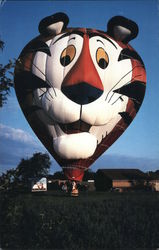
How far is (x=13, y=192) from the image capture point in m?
4.76

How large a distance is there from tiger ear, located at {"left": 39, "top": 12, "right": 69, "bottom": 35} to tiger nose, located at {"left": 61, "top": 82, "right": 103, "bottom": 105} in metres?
2.55

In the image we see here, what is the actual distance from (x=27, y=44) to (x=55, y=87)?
8.92ft

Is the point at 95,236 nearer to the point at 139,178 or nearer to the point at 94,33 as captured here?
the point at 94,33

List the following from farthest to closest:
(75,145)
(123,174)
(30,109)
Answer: (123,174) < (30,109) < (75,145)

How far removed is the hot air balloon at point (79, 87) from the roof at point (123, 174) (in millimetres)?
23520

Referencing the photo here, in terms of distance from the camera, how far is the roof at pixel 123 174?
39.5m

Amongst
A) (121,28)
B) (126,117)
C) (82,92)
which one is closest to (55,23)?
(121,28)

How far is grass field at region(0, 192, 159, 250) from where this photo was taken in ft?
20.0

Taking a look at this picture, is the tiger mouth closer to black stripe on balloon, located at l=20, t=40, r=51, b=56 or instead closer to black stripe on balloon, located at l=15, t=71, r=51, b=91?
black stripe on balloon, located at l=15, t=71, r=51, b=91

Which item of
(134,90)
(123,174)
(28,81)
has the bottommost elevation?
(123,174)

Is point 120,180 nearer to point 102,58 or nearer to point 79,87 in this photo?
point 79,87

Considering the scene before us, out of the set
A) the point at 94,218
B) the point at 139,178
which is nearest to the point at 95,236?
the point at 94,218

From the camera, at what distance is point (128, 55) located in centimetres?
1606

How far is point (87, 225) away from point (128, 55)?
1112cm
